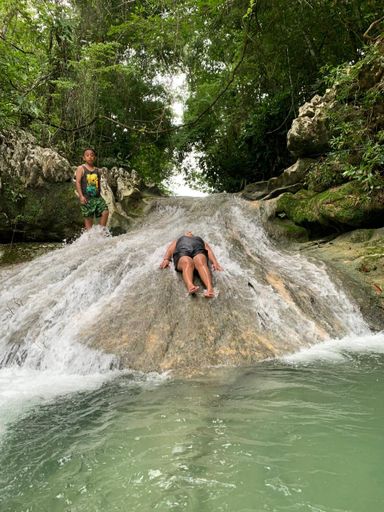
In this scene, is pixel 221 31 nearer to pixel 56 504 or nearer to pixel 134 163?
pixel 134 163

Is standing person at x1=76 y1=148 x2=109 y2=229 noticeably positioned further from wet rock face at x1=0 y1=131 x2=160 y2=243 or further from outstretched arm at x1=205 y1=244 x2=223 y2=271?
outstretched arm at x1=205 y1=244 x2=223 y2=271

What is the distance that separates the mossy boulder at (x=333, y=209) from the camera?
7.87m

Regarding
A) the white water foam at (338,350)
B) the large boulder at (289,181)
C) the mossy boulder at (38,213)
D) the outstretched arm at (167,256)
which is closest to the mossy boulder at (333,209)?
the large boulder at (289,181)

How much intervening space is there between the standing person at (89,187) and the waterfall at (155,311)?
1383 mm

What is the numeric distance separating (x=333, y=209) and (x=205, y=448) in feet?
22.4

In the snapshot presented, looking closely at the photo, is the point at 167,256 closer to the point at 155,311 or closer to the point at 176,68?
the point at 155,311

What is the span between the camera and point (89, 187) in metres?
8.74

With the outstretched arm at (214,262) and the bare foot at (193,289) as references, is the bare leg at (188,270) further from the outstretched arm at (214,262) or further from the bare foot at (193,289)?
the outstretched arm at (214,262)

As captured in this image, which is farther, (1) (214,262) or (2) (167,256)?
(2) (167,256)

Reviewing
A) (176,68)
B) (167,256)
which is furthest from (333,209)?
(176,68)

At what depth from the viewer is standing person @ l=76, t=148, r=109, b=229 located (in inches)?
336

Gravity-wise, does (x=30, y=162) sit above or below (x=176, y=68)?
below

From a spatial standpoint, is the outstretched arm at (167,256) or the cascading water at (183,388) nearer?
the cascading water at (183,388)

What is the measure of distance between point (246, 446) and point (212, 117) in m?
16.0
